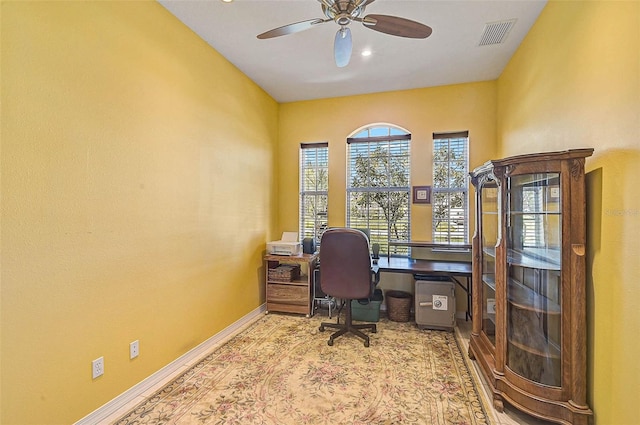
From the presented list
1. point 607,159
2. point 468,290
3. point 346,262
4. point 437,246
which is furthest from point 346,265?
point 607,159

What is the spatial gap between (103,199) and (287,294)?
7.69 ft

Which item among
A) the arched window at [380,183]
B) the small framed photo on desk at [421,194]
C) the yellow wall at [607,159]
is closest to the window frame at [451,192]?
the small framed photo on desk at [421,194]

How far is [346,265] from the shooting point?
9.25 ft

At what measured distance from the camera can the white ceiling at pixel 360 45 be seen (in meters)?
2.29

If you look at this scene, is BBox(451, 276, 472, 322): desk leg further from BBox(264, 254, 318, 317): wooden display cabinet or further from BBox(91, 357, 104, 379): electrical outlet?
BBox(91, 357, 104, 379): electrical outlet

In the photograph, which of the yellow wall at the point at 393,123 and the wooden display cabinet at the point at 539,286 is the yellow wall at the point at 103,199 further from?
the wooden display cabinet at the point at 539,286

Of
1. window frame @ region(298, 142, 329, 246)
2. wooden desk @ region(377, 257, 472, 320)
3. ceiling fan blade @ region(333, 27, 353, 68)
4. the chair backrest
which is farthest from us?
window frame @ region(298, 142, 329, 246)

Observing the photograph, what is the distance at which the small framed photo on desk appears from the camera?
3.77 meters

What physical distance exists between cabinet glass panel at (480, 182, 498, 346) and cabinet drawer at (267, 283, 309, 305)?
1950mm

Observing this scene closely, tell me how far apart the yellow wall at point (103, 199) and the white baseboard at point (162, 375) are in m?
0.05

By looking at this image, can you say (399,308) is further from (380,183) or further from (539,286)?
(539,286)

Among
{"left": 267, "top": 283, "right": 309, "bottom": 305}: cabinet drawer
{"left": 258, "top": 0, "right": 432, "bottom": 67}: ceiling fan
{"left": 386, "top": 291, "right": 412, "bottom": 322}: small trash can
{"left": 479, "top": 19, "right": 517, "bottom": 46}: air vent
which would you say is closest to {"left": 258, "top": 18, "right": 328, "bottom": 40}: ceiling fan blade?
{"left": 258, "top": 0, "right": 432, "bottom": 67}: ceiling fan

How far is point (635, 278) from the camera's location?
1.40m

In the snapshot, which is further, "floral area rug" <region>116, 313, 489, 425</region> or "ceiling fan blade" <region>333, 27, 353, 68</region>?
"ceiling fan blade" <region>333, 27, 353, 68</region>
